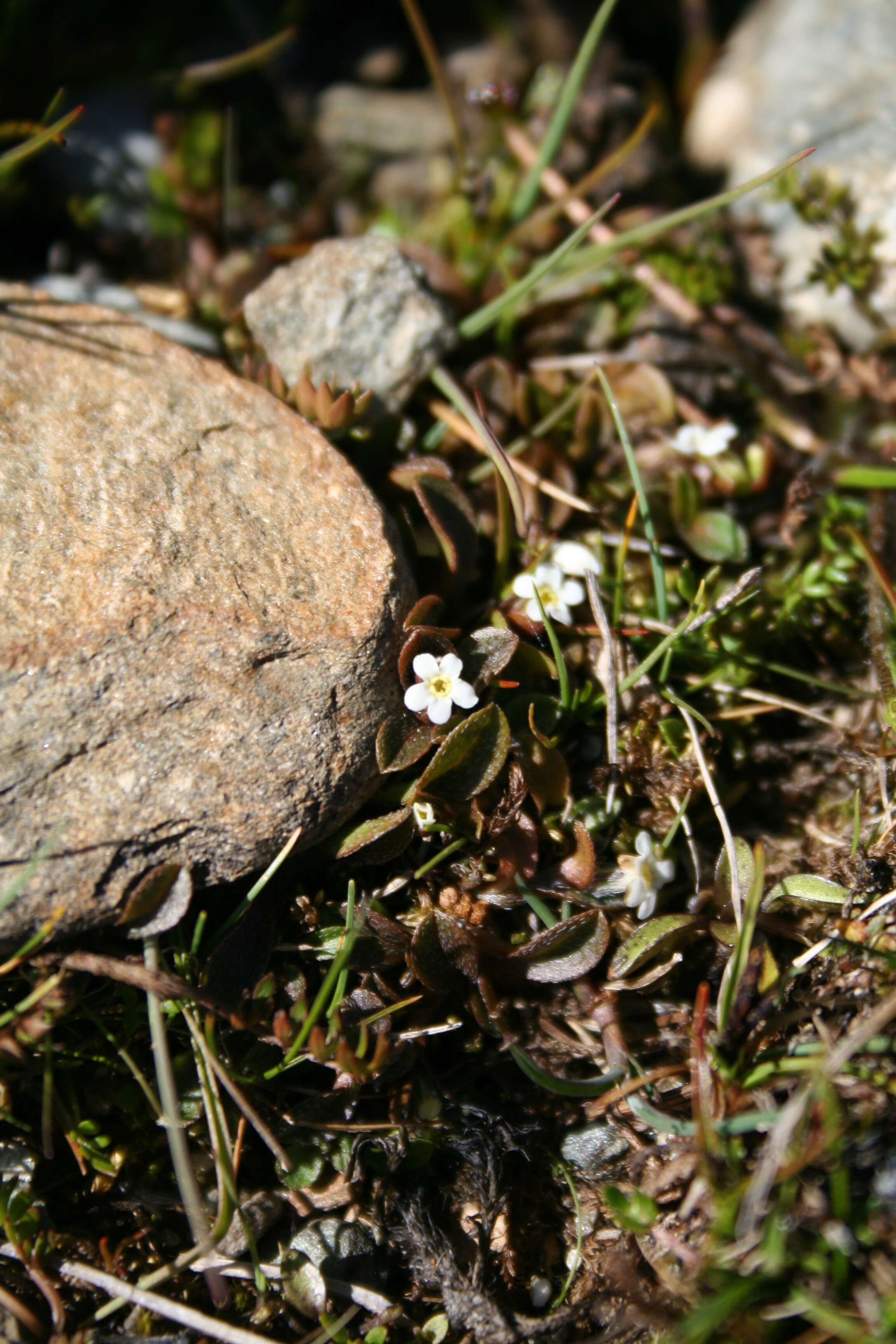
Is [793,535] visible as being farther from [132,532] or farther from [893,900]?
[132,532]

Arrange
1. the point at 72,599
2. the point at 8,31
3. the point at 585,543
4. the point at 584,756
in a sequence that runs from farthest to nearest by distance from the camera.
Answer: the point at 8,31 → the point at 585,543 → the point at 584,756 → the point at 72,599

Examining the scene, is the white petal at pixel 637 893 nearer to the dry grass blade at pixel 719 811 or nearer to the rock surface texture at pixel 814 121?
the dry grass blade at pixel 719 811

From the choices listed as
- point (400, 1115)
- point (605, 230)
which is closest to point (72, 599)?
point (400, 1115)

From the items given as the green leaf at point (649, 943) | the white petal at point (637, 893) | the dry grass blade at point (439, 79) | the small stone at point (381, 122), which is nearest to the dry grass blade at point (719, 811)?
the green leaf at point (649, 943)

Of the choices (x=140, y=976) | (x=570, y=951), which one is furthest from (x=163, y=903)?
(x=570, y=951)

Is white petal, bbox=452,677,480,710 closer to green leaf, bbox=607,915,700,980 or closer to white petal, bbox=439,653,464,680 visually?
white petal, bbox=439,653,464,680

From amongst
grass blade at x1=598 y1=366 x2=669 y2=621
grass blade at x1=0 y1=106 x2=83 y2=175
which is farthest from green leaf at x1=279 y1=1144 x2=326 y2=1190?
grass blade at x1=0 y1=106 x2=83 y2=175

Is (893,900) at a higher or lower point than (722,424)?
lower
